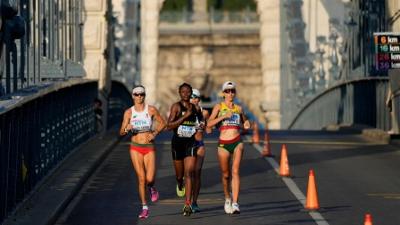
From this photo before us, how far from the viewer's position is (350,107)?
5369 centimetres

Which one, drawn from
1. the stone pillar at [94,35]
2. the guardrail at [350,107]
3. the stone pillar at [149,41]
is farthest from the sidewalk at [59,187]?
the stone pillar at [149,41]

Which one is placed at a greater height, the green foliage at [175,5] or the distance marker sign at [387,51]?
the green foliage at [175,5]

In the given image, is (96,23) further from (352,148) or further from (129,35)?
(129,35)

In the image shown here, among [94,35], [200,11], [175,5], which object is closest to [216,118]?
[94,35]

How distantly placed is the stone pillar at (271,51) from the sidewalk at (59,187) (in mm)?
59650

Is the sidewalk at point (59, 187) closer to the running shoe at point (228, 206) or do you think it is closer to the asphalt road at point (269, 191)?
the asphalt road at point (269, 191)

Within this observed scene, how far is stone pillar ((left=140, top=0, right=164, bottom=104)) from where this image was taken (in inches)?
4579

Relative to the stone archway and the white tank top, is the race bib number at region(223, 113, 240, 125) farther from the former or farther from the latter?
the stone archway

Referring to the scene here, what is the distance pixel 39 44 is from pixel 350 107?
86.7ft

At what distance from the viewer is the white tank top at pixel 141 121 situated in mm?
22609

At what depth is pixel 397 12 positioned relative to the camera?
43406mm

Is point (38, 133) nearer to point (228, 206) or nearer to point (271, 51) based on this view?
point (228, 206)

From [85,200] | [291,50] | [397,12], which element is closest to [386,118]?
[397,12]

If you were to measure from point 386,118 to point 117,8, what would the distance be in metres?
35.9
